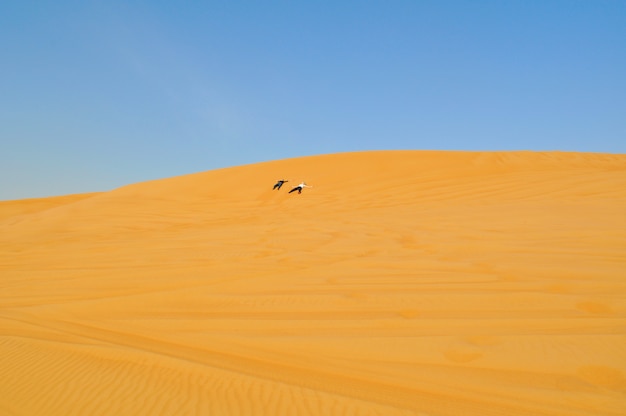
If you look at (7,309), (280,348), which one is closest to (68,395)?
(280,348)

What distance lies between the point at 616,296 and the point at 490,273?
981mm

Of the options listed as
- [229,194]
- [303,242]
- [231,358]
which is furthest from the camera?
[229,194]

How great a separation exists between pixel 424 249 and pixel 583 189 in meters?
6.37

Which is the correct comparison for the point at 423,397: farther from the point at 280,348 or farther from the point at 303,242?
the point at 303,242

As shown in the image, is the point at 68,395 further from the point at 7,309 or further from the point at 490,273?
the point at 490,273

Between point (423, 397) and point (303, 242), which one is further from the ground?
point (303, 242)

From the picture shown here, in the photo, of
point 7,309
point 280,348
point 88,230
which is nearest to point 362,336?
point 280,348

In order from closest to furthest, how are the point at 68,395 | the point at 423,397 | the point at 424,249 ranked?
the point at 423,397
the point at 68,395
the point at 424,249

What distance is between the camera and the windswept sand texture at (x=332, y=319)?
6.70ft

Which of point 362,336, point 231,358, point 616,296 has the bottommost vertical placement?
point 231,358

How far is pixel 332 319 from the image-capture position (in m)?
2.99

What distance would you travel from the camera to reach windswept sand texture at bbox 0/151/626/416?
2.04 metres

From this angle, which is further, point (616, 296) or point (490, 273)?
point (490, 273)

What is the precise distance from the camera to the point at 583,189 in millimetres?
9391
